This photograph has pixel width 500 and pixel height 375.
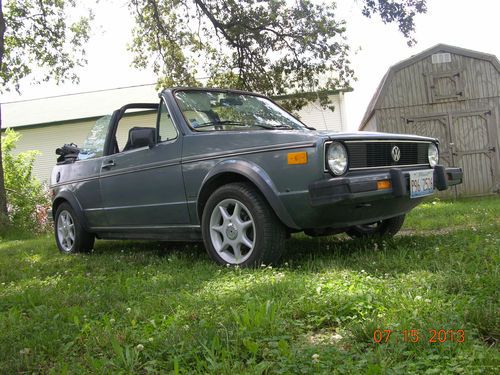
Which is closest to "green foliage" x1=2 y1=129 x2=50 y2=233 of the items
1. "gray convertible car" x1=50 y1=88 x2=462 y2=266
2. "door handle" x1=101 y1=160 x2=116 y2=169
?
"door handle" x1=101 y1=160 x2=116 y2=169

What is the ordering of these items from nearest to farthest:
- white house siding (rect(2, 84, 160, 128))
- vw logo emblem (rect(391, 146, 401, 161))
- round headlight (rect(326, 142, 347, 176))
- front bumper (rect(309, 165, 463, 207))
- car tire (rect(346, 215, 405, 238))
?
front bumper (rect(309, 165, 463, 207)), round headlight (rect(326, 142, 347, 176)), vw logo emblem (rect(391, 146, 401, 161)), car tire (rect(346, 215, 405, 238)), white house siding (rect(2, 84, 160, 128))

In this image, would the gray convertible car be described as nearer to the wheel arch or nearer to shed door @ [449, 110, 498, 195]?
the wheel arch

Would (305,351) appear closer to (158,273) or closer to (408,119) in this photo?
(158,273)

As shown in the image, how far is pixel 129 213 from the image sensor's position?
496 cm

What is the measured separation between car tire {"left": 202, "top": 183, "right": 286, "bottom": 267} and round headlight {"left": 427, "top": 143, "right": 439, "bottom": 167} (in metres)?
1.70

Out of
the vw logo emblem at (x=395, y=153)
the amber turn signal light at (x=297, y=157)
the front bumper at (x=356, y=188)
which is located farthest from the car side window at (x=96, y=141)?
the vw logo emblem at (x=395, y=153)

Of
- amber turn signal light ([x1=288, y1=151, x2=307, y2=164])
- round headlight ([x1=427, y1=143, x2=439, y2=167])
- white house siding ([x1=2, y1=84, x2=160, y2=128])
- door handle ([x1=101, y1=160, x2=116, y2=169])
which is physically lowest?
round headlight ([x1=427, y1=143, x2=439, y2=167])

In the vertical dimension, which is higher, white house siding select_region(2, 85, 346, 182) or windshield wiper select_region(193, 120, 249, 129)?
white house siding select_region(2, 85, 346, 182)

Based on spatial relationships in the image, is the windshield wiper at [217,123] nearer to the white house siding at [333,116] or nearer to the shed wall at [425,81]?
the shed wall at [425,81]

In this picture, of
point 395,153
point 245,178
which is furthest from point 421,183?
point 245,178

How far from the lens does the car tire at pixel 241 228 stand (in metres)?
3.65
